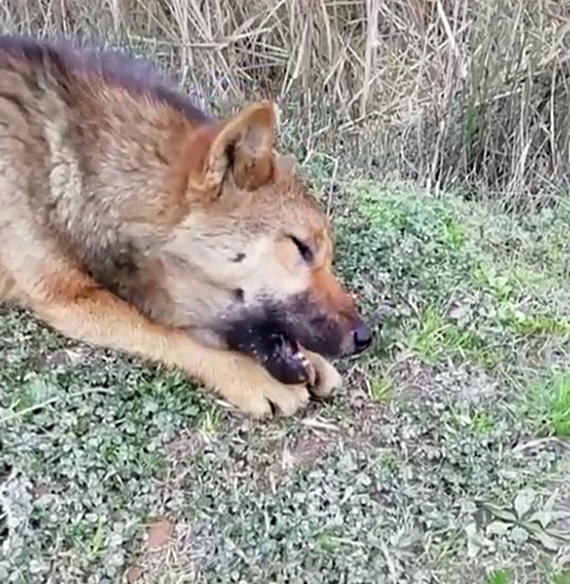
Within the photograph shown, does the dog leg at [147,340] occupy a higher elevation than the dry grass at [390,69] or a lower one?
lower

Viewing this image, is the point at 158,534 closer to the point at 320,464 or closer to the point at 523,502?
the point at 320,464

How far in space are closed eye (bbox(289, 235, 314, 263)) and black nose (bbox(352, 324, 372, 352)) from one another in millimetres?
239

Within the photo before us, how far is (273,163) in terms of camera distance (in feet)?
9.20

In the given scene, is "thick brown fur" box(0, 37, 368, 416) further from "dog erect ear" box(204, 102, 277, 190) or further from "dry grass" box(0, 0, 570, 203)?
"dry grass" box(0, 0, 570, 203)

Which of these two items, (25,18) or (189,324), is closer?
(189,324)

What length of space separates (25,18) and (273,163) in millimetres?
2376

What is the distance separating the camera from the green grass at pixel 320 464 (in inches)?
93.7

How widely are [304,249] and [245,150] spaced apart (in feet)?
1.14

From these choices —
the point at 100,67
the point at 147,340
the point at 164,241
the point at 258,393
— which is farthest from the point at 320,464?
the point at 100,67

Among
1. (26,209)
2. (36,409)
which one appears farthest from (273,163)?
(36,409)

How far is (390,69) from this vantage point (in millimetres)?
4695

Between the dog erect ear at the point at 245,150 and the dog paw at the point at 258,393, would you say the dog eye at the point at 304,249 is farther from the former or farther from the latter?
the dog paw at the point at 258,393

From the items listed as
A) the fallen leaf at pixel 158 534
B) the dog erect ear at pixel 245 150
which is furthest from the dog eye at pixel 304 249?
the fallen leaf at pixel 158 534

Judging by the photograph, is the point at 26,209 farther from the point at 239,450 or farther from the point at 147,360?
the point at 239,450
